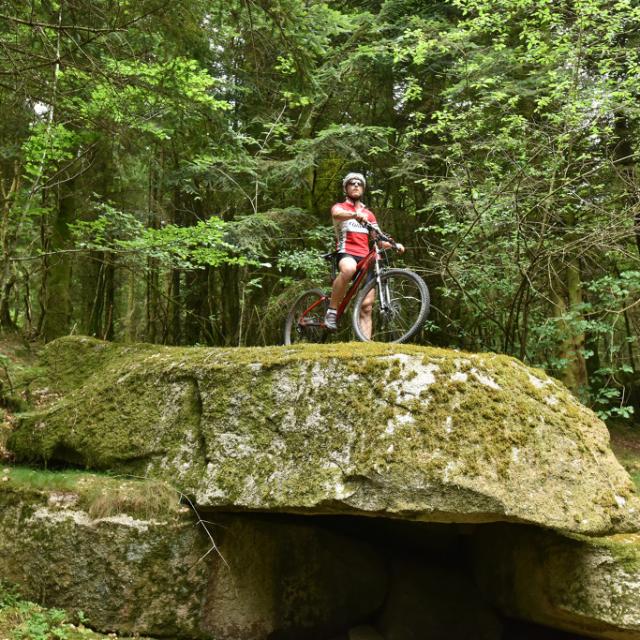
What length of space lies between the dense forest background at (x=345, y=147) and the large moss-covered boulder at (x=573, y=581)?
328cm

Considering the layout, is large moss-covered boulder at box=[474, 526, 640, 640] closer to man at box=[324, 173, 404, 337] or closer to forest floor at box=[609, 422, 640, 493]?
man at box=[324, 173, 404, 337]

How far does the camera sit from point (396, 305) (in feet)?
17.3

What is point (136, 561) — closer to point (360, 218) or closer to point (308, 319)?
point (308, 319)

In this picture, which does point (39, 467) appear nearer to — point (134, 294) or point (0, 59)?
point (0, 59)

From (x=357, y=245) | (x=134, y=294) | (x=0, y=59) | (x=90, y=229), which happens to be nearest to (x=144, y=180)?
(x=134, y=294)

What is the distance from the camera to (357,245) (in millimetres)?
5617

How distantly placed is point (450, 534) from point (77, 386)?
434cm

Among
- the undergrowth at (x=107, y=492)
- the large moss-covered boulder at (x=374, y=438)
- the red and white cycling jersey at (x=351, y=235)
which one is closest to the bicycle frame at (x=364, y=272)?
the red and white cycling jersey at (x=351, y=235)

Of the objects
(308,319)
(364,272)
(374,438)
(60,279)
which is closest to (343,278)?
(364,272)

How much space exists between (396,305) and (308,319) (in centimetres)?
165

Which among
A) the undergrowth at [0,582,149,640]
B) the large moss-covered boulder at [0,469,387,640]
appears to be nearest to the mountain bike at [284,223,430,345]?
the large moss-covered boulder at [0,469,387,640]

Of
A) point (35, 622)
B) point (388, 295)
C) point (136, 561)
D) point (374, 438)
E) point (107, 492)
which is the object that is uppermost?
point (388, 295)

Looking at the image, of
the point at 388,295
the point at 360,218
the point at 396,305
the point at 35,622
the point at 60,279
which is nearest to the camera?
the point at 35,622

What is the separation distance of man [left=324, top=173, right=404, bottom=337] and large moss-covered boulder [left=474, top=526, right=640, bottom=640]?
7.86ft
